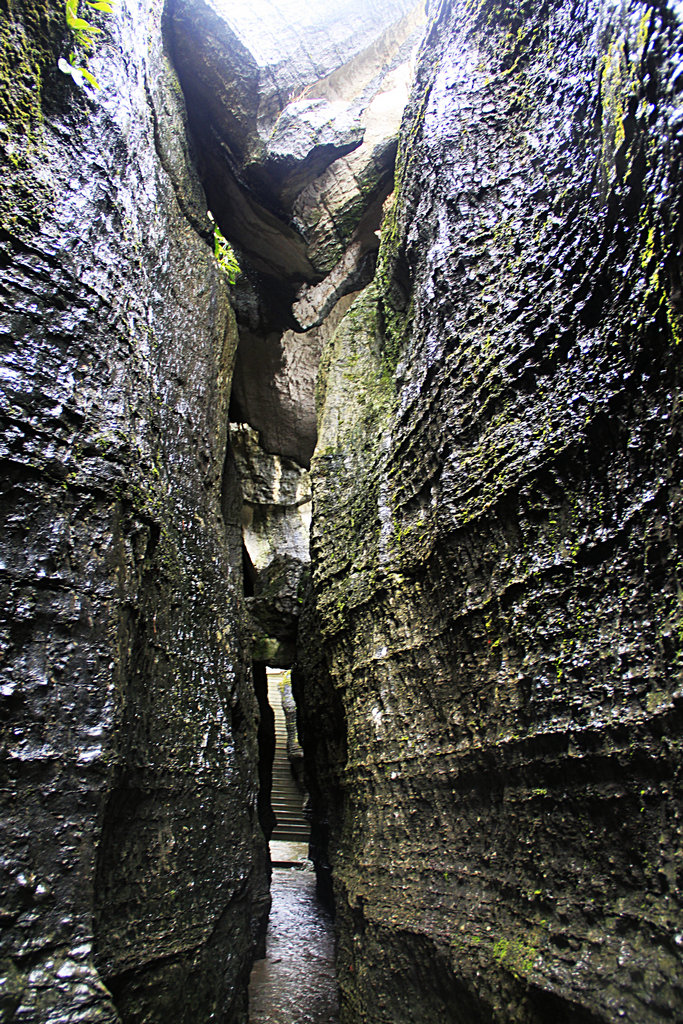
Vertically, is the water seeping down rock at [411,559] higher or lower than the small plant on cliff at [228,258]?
lower

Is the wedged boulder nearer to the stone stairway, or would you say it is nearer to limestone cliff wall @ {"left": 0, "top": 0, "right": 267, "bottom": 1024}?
the stone stairway

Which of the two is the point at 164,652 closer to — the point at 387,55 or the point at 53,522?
the point at 53,522

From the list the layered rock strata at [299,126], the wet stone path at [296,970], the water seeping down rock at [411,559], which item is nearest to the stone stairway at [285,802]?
the wet stone path at [296,970]

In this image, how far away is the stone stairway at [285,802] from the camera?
1122 cm

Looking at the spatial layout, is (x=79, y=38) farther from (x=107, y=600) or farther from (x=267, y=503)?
(x=267, y=503)

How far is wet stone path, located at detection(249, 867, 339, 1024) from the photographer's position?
377 cm

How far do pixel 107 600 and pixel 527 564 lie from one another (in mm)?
1777

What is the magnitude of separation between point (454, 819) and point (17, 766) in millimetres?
1916

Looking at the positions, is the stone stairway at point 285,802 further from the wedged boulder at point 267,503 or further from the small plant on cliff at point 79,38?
the small plant on cliff at point 79,38

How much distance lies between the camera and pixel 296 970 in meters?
4.54

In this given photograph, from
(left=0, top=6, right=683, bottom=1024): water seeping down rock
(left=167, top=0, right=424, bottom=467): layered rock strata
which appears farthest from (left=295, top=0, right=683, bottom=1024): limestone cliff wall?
(left=167, top=0, right=424, bottom=467): layered rock strata

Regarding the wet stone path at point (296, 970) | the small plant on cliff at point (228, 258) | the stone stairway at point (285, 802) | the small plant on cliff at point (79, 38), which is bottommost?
the wet stone path at point (296, 970)

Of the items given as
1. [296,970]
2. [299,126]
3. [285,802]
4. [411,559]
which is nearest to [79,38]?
[299,126]

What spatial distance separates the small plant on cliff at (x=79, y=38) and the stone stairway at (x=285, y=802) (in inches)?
379
